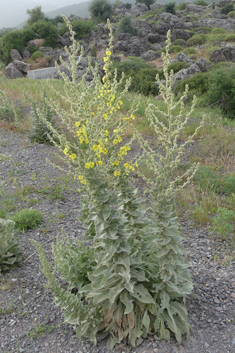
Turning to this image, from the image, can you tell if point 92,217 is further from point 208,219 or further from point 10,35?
point 10,35

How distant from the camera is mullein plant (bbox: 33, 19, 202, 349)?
2266 mm

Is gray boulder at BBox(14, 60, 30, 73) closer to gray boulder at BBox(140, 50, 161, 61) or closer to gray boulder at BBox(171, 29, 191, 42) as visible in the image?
gray boulder at BBox(140, 50, 161, 61)

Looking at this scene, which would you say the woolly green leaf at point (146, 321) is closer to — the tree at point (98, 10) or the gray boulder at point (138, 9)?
the tree at point (98, 10)

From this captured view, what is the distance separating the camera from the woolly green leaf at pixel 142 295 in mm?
2430

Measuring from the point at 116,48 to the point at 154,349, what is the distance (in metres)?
30.0

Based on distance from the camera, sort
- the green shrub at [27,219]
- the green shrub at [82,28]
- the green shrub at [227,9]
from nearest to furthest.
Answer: the green shrub at [27,219] < the green shrub at [82,28] < the green shrub at [227,9]

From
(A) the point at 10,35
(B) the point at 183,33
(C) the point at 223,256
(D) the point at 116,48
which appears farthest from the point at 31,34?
(C) the point at 223,256

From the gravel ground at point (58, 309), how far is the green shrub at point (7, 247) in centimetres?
12

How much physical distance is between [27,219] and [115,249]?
2286mm

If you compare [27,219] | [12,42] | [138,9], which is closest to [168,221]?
[27,219]

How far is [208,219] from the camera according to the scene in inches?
176

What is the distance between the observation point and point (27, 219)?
418cm

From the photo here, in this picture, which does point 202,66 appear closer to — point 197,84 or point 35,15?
point 197,84

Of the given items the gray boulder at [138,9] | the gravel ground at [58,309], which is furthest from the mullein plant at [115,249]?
the gray boulder at [138,9]
